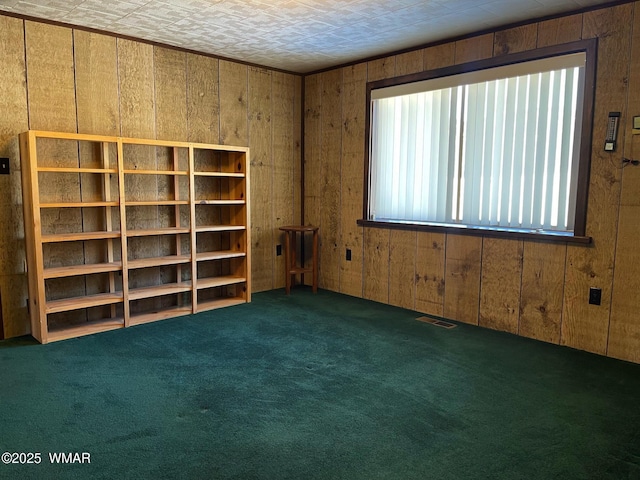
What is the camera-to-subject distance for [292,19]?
3.58 m

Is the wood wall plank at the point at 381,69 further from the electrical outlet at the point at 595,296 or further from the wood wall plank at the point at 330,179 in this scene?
the electrical outlet at the point at 595,296

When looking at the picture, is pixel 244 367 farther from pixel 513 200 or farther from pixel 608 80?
pixel 608 80

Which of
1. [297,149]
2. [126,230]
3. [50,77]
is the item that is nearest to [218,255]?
[126,230]

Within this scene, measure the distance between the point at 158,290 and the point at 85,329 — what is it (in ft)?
2.19

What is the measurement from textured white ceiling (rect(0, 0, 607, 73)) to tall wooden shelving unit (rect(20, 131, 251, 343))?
0.94m

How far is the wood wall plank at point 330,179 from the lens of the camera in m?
5.09

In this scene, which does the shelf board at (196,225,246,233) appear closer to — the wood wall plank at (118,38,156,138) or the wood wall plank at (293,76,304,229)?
the wood wall plank at (118,38,156,138)

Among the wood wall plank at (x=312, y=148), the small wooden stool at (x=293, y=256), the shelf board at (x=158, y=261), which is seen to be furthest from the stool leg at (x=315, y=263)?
the shelf board at (x=158, y=261)

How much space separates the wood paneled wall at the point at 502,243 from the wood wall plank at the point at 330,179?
1cm

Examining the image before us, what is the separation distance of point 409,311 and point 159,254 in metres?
2.50

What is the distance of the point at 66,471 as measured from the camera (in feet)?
6.38

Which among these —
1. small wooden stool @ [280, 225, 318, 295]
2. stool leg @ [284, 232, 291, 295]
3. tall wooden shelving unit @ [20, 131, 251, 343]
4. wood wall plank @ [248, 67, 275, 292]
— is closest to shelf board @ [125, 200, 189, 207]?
tall wooden shelving unit @ [20, 131, 251, 343]

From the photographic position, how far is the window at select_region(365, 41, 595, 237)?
11.2 ft

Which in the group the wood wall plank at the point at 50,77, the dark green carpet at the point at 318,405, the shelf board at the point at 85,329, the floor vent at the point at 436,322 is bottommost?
the dark green carpet at the point at 318,405
